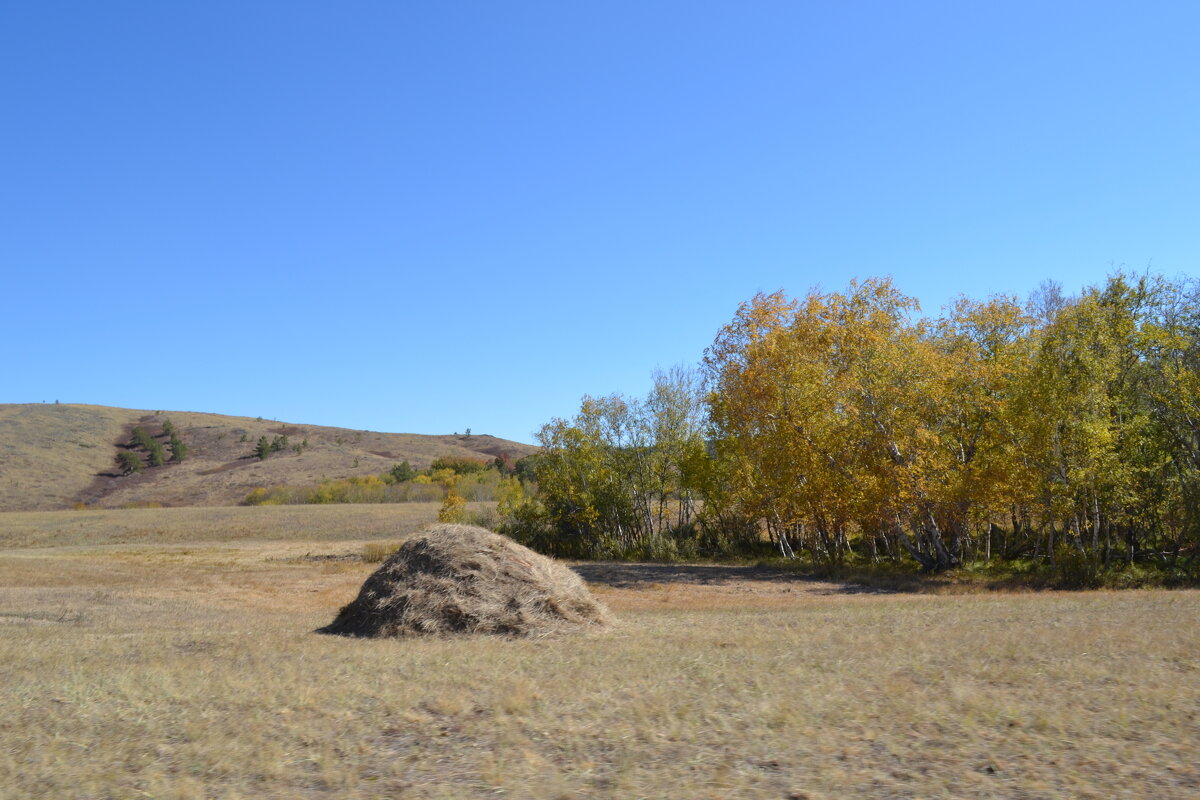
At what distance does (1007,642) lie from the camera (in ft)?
36.2

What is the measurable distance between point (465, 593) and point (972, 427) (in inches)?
780

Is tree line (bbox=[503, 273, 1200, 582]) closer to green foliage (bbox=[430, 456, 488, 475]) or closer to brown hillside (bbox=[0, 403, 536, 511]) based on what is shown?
green foliage (bbox=[430, 456, 488, 475])

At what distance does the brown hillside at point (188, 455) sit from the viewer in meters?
85.4

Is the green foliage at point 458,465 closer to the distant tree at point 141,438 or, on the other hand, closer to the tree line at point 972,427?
the distant tree at point 141,438

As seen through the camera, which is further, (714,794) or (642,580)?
(642,580)

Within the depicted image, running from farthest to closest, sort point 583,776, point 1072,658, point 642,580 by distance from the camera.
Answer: point 642,580
point 1072,658
point 583,776

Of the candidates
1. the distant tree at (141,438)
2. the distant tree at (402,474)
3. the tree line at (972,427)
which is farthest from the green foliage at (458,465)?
the tree line at (972,427)

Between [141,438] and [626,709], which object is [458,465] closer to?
[141,438]

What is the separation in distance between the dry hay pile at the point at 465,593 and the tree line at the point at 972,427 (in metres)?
14.1

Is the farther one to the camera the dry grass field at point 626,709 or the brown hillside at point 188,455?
the brown hillside at point 188,455

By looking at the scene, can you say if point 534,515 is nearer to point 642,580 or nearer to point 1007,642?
point 642,580

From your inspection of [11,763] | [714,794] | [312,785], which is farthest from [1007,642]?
[11,763]

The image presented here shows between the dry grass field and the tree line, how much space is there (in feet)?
28.8

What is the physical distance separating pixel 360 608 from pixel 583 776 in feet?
30.1
